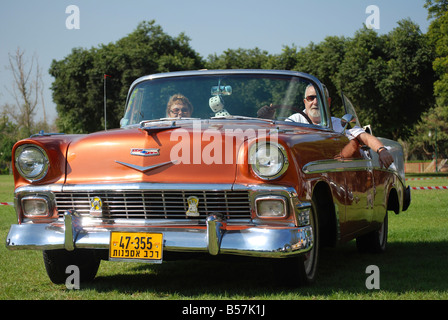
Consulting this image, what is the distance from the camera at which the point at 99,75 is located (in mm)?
46219

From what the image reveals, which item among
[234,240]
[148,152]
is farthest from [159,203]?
[234,240]

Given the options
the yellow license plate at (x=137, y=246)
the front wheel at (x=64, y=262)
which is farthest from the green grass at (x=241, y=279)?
the yellow license plate at (x=137, y=246)

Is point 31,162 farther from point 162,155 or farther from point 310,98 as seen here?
point 310,98

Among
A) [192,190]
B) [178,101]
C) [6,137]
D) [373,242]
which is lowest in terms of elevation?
[6,137]

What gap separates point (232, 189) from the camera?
15.2 ft

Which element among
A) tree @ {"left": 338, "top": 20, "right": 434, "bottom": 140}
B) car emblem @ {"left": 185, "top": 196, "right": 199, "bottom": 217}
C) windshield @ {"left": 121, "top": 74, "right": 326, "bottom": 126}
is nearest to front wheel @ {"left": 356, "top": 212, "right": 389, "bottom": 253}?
windshield @ {"left": 121, "top": 74, "right": 326, "bottom": 126}

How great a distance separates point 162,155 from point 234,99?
4.28 feet

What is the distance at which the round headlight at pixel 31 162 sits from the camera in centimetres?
519

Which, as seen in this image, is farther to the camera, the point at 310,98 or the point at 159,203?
the point at 310,98

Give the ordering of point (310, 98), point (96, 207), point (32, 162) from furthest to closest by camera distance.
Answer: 1. point (310, 98)
2. point (32, 162)
3. point (96, 207)

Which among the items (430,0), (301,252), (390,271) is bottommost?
(390,271)
